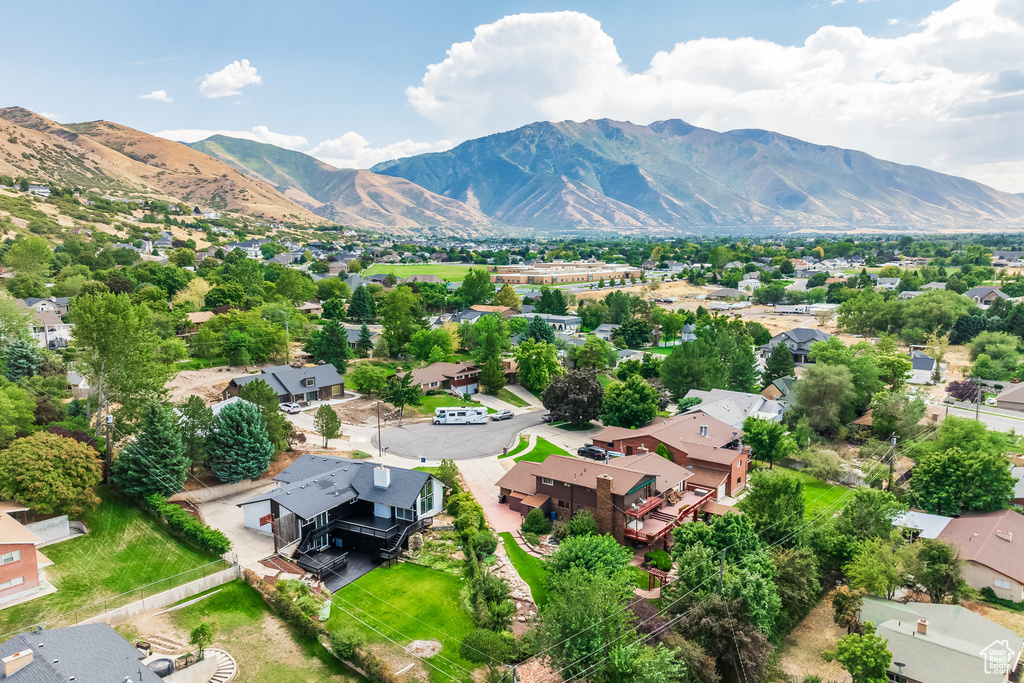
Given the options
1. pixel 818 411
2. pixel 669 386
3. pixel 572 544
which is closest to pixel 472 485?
pixel 572 544

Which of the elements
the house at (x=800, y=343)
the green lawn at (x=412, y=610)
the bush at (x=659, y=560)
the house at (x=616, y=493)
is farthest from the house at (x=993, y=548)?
the house at (x=800, y=343)

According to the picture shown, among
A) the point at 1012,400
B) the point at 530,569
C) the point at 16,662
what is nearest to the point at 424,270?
the point at 1012,400

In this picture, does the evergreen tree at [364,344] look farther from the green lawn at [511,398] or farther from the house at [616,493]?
the house at [616,493]

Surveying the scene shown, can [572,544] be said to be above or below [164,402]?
below

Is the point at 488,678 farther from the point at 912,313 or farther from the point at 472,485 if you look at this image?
the point at 912,313

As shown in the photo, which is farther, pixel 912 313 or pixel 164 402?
pixel 912 313

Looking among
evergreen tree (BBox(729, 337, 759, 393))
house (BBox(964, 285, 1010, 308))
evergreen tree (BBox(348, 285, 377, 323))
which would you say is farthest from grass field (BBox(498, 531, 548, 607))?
Answer: house (BBox(964, 285, 1010, 308))

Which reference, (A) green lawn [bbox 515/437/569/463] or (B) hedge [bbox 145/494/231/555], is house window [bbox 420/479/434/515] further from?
(A) green lawn [bbox 515/437/569/463]
